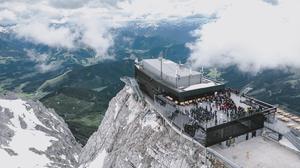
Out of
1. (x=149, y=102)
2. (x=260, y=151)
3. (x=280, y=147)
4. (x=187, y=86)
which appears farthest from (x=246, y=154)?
(x=149, y=102)

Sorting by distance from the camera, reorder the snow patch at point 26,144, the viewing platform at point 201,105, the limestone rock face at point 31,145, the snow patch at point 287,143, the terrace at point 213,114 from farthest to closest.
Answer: the limestone rock face at point 31,145
the snow patch at point 26,144
the viewing platform at point 201,105
the terrace at point 213,114
the snow patch at point 287,143

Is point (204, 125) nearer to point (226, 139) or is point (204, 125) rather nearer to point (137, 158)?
point (226, 139)

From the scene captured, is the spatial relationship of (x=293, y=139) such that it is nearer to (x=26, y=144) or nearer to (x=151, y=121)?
(x=151, y=121)

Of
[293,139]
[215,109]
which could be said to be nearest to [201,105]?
[215,109]

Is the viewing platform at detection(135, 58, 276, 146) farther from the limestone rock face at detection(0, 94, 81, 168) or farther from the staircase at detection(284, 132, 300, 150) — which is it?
the limestone rock face at detection(0, 94, 81, 168)

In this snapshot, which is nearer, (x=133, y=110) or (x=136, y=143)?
(x=136, y=143)

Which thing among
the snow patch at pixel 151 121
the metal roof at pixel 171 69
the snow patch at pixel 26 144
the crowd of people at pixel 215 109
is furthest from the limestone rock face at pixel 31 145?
the crowd of people at pixel 215 109

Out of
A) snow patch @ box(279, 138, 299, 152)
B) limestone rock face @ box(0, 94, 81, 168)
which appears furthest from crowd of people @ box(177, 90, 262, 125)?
limestone rock face @ box(0, 94, 81, 168)

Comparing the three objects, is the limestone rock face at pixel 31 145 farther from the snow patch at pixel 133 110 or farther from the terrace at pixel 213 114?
the terrace at pixel 213 114
